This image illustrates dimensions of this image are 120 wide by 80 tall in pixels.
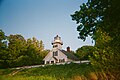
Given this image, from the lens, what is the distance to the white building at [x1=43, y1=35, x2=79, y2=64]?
99.1 ft

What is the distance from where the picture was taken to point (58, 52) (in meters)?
31.3

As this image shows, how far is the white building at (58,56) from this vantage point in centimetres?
3022

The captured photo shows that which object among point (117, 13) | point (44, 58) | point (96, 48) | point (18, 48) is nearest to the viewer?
point (117, 13)

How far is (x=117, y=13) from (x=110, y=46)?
98 centimetres

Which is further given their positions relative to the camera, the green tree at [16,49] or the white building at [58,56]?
the white building at [58,56]

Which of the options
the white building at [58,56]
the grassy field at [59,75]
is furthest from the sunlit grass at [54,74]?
the white building at [58,56]

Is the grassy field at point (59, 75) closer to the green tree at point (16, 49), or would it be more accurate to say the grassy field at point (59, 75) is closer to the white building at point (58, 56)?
the green tree at point (16, 49)

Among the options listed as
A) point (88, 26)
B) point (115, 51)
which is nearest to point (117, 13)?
point (115, 51)

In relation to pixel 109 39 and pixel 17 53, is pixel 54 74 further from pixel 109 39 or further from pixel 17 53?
pixel 17 53

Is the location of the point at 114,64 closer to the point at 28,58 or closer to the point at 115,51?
the point at 115,51

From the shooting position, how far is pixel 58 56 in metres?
31.1

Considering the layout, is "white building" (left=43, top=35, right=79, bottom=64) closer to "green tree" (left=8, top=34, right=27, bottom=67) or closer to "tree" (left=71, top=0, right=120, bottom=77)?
"green tree" (left=8, top=34, right=27, bottom=67)

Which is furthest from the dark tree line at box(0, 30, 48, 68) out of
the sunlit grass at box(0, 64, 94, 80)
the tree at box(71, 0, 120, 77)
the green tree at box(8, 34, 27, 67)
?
the tree at box(71, 0, 120, 77)

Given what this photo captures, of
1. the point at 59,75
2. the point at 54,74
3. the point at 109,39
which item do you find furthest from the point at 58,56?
the point at 109,39
